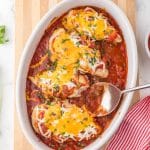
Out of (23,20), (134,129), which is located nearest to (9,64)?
(23,20)

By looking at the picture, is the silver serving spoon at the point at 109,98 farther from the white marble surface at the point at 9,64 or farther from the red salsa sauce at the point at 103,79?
the white marble surface at the point at 9,64

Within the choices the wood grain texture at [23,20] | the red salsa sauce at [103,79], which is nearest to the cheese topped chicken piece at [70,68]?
the red salsa sauce at [103,79]

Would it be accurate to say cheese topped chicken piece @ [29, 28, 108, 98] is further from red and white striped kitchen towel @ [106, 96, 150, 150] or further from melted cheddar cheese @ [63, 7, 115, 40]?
red and white striped kitchen towel @ [106, 96, 150, 150]

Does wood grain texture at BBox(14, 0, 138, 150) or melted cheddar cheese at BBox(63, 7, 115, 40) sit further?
wood grain texture at BBox(14, 0, 138, 150)

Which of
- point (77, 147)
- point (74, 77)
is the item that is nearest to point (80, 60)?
point (74, 77)

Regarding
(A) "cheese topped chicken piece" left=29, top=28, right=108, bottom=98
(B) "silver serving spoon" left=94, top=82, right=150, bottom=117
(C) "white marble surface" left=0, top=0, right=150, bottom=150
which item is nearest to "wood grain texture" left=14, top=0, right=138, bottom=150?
(C) "white marble surface" left=0, top=0, right=150, bottom=150

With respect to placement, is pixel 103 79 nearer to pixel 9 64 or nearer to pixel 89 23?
pixel 89 23

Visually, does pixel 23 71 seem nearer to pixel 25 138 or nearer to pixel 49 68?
pixel 49 68
